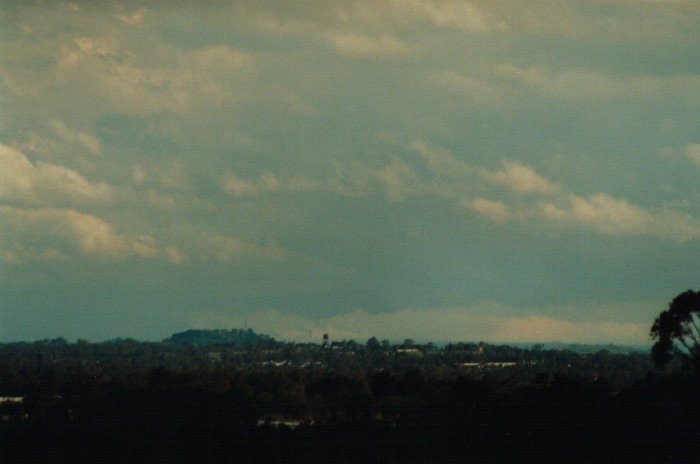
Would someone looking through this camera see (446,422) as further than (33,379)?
No

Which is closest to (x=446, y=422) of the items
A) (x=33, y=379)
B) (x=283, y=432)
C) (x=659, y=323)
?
(x=283, y=432)

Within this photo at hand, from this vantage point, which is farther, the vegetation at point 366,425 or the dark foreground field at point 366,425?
the vegetation at point 366,425

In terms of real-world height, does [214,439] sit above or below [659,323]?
below

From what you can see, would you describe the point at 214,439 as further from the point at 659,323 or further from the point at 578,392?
the point at 659,323

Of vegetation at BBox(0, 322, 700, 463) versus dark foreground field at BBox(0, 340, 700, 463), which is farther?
vegetation at BBox(0, 322, 700, 463)

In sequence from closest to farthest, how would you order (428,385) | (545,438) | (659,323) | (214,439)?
1. (545,438)
2. (214,439)
3. (659,323)
4. (428,385)

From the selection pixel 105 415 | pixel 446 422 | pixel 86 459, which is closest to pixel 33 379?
pixel 105 415


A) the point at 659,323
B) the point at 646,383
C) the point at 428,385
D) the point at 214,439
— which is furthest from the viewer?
the point at 428,385

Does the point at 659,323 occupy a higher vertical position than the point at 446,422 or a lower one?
higher

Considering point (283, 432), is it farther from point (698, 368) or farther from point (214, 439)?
point (698, 368)
